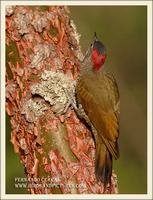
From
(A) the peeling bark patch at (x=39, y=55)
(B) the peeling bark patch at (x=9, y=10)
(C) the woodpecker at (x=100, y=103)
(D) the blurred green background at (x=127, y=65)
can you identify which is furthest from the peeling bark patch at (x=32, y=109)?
(D) the blurred green background at (x=127, y=65)

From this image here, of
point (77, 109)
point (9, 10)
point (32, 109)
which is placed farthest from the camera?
point (77, 109)

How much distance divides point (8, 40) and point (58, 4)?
49 cm

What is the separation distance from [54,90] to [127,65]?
7.77ft

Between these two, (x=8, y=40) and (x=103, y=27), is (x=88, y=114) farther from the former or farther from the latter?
(x=103, y=27)

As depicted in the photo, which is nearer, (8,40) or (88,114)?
(8,40)

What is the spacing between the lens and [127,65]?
19.8 feet

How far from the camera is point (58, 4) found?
3.95 meters

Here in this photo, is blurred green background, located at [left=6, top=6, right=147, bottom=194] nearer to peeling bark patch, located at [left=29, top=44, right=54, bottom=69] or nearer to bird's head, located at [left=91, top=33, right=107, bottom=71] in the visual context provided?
bird's head, located at [left=91, top=33, right=107, bottom=71]

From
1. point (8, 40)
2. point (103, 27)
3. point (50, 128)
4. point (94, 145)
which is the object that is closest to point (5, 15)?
point (8, 40)

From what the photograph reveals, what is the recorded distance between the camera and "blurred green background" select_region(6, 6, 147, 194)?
564 cm

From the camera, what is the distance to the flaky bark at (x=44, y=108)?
11.8 ft

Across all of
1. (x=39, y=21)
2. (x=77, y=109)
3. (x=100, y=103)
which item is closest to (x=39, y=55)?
(x=39, y=21)

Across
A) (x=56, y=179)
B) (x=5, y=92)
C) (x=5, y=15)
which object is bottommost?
(x=56, y=179)

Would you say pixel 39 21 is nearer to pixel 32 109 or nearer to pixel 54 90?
pixel 54 90
